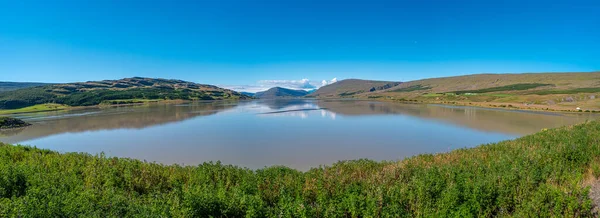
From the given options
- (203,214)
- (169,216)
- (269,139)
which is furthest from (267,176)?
(269,139)

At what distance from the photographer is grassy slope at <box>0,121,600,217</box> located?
5.84 m

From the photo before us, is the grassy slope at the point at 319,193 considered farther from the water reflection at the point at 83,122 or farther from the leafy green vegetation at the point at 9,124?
the leafy green vegetation at the point at 9,124

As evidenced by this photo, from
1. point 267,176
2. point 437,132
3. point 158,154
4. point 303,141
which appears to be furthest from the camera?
point 437,132

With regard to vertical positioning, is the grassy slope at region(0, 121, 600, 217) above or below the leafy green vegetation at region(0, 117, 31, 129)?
above

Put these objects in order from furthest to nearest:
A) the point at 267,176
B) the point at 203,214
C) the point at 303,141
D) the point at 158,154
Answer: the point at 303,141, the point at 158,154, the point at 267,176, the point at 203,214

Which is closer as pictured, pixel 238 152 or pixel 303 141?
pixel 238 152

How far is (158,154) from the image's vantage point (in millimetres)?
21422

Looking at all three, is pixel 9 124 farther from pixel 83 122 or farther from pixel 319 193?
pixel 319 193

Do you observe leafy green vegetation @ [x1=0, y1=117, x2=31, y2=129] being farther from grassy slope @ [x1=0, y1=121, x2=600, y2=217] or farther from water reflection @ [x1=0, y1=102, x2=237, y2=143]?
grassy slope @ [x1=0, y1=121, x2=600, y2=217]

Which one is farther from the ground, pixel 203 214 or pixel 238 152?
pixel 203 214

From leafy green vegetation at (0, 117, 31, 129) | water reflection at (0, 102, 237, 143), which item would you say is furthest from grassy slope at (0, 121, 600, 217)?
leafy green vegetation at (0, 117, 31, 129)

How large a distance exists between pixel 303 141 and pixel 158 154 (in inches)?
505

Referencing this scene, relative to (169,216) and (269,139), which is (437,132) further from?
(169,216)

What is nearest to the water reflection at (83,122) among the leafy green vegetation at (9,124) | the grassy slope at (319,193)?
the leafy green vegetation at (9,124)
